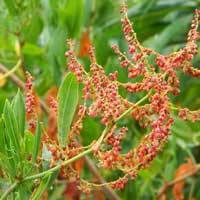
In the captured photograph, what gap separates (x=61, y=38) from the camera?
67.2 inches

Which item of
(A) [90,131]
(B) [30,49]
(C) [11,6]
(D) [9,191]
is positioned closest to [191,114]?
(D) [9,191]

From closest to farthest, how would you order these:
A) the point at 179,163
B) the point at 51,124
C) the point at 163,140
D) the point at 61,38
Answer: the point at 163,140
the point at 51,124
the point at 61,38
the point at 179,163

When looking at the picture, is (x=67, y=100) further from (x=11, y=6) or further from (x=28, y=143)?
(x=11, y=6)

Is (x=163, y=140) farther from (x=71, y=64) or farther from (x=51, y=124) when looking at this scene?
(x=51, y=124)

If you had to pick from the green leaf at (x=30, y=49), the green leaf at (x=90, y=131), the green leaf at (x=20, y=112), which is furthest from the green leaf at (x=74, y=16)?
the green leaf at (x=20, y=112)

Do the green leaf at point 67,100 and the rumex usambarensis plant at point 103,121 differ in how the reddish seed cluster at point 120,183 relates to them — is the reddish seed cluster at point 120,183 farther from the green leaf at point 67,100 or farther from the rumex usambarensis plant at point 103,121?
the green leaf at point 67,100

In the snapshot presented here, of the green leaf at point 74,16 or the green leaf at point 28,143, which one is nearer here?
the green leaf at point 28,143

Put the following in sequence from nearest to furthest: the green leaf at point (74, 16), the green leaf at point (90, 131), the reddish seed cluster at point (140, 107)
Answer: the reddish seed cluster at point (140, 107), the green leaf at point (90, 131), the green leaf at point (74, 16)

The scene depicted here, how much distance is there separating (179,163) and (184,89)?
0.22 metres

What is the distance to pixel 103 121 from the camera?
3.21 ft

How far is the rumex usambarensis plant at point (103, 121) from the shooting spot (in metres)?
0.98

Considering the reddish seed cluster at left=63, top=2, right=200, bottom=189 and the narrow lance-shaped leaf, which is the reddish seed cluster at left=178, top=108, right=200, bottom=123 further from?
the narrow lance-shaped leaf

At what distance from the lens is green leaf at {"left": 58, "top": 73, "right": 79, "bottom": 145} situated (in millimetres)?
1045

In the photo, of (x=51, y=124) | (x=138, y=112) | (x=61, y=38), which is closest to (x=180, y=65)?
(x=138, y=112)
